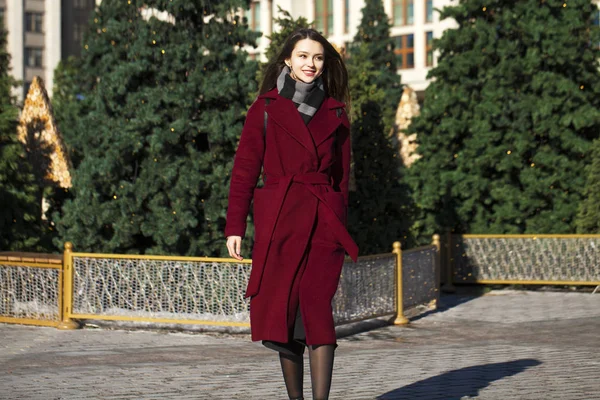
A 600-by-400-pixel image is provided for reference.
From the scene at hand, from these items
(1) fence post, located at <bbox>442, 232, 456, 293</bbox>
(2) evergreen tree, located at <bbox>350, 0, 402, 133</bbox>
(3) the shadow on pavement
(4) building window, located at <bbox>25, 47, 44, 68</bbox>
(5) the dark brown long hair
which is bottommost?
(3) the shadow on pavement

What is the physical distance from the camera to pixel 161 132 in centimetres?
1327

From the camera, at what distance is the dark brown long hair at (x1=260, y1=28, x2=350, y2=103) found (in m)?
6.20

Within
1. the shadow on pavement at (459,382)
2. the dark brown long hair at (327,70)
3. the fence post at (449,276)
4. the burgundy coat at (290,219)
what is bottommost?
the shadow on pavement at (459,382)

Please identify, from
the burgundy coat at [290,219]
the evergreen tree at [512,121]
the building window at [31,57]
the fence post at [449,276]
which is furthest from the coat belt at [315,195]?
the building window at [31,57]

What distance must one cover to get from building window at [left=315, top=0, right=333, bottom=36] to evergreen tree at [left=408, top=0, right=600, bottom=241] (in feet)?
162

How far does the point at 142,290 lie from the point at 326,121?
6.17 m

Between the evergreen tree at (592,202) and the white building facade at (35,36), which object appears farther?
the white building facade at (35,36)

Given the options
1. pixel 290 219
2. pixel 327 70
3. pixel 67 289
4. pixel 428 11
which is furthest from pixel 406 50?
pixel 290 219

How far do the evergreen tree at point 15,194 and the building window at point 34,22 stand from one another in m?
71.7

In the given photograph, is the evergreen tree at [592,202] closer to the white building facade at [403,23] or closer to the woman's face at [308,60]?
the woman's face at [308,60]

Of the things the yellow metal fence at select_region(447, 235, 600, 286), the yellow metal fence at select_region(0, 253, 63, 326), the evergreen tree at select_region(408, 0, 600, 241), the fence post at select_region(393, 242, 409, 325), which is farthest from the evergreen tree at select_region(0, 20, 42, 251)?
the evergreen tree at select_region(408, 0, 600, 241)

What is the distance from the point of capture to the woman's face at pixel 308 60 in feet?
20.0

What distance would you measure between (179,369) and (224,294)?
2.72 meters

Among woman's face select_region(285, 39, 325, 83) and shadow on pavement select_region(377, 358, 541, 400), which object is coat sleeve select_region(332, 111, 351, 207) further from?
shadow on pavement select_region(377, 358, 541, 400)
